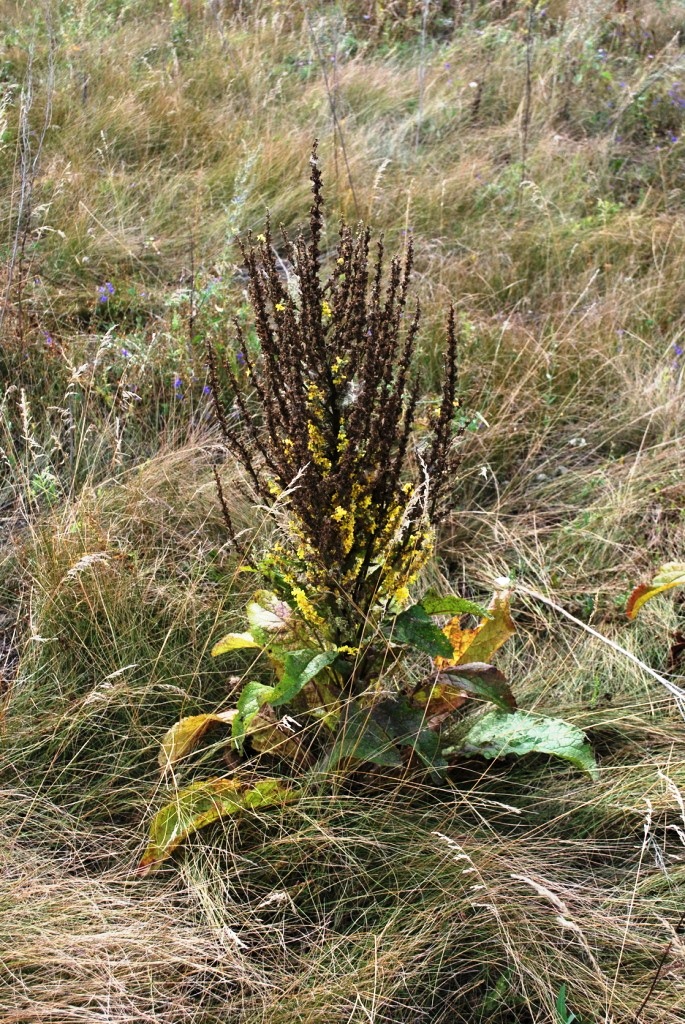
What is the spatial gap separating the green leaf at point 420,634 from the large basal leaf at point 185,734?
450mm

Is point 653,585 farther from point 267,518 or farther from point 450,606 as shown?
point 267,518

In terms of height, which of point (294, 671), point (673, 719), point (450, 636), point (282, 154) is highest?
point (282, 154)

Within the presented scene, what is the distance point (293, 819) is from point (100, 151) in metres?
3.37

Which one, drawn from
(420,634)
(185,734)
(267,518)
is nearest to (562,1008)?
(420,634)

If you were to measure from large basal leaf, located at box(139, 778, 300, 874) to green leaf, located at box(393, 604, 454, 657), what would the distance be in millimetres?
416

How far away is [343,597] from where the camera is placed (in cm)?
204

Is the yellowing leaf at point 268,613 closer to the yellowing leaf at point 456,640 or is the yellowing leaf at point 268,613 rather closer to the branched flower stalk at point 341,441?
the branched flower stalk at point 341,441

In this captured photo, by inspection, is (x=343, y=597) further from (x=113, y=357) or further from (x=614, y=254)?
(x=614, y=254)

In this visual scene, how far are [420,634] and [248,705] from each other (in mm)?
391

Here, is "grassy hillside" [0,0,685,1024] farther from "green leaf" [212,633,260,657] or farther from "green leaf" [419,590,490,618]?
"green leaf" [419,590,490,618]

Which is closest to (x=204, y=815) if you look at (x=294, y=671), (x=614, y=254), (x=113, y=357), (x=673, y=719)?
(x=294, y=671)

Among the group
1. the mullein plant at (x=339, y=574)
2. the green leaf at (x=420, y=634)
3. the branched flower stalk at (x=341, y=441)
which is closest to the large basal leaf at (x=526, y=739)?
the mullein plant at (x=339, y=574)

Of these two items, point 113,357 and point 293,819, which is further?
point 113,357

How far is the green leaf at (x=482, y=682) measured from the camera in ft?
6.93
